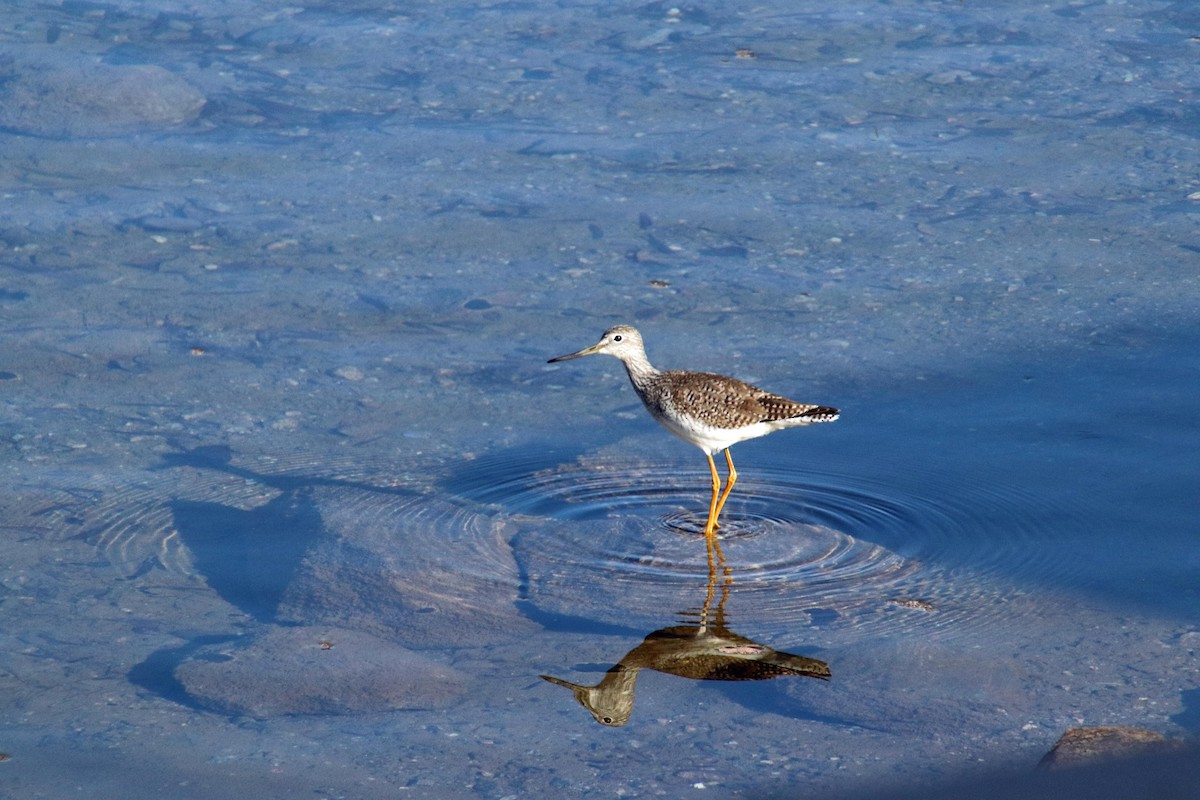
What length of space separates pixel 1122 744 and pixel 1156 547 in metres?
1.69

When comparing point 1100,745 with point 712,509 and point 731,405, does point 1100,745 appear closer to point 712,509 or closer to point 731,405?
point 712,509

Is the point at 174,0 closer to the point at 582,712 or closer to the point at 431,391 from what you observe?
the point at 431,391

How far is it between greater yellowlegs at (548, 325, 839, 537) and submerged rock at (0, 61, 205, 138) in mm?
5984

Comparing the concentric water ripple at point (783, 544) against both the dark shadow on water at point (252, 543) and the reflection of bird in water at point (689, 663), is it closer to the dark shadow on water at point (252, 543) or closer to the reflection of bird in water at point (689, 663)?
the reflection of bird in water at point (689, 663)

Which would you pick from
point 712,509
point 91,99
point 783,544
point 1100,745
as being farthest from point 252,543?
point 91,99

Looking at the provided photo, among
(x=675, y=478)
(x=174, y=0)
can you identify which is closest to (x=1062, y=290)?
(x=675, y=478)

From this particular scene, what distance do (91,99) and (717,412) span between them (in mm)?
7047

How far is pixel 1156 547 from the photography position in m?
6.49

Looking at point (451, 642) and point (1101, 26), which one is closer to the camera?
point (451, 642)

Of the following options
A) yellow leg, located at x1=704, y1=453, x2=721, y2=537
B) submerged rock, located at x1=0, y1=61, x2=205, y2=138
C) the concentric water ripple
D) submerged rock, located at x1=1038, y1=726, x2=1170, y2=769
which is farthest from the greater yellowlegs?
submerged rock, located at x1=0, y1=61, x2=205, y2=138

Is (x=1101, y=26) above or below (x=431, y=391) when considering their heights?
above

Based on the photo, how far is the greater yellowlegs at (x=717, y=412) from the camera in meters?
7.07

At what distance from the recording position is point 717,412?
7066 mm

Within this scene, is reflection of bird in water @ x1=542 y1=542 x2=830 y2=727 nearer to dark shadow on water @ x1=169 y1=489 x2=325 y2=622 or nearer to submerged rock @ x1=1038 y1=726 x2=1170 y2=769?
submerged rock @ x1=1038 y1=726 x2=1170 y2=769
